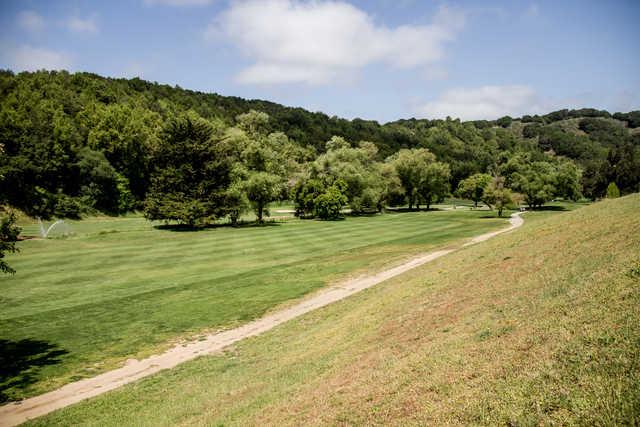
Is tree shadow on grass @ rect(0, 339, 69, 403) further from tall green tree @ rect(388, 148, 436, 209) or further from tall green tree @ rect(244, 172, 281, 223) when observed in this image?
tall green tree @ rect(388, 148, 436, 209)

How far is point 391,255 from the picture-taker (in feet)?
107

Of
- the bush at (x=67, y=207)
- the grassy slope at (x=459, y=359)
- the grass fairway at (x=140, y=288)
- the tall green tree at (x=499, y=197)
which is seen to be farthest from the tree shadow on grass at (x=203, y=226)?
the grassy slope at (x=459, y=359)

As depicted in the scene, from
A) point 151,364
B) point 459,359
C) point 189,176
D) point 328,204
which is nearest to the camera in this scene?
point 459,359

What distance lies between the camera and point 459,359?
26.0 feet

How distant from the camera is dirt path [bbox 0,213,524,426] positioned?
11406mm

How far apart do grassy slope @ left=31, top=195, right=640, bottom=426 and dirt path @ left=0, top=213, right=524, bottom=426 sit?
840 millimetres

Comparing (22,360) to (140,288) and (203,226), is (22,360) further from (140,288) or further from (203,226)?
(203,226)

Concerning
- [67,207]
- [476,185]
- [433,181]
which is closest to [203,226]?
[67,207]

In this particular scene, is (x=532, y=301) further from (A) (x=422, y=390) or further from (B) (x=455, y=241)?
(B) (x=455, y=241)

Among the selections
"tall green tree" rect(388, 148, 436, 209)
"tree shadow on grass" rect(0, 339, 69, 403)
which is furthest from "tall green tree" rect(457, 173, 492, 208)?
"tree shadow on grass" rect(0, 339, 69, 403)

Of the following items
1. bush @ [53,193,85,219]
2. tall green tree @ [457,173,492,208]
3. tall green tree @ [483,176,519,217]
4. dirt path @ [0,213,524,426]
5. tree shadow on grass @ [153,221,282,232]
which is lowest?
dirt path @ [0,213,524,426]

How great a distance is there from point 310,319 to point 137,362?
296 inches

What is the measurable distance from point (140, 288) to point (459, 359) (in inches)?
882

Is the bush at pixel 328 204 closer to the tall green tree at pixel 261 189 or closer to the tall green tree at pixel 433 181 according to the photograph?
the tall green tree at pixel 261 189
